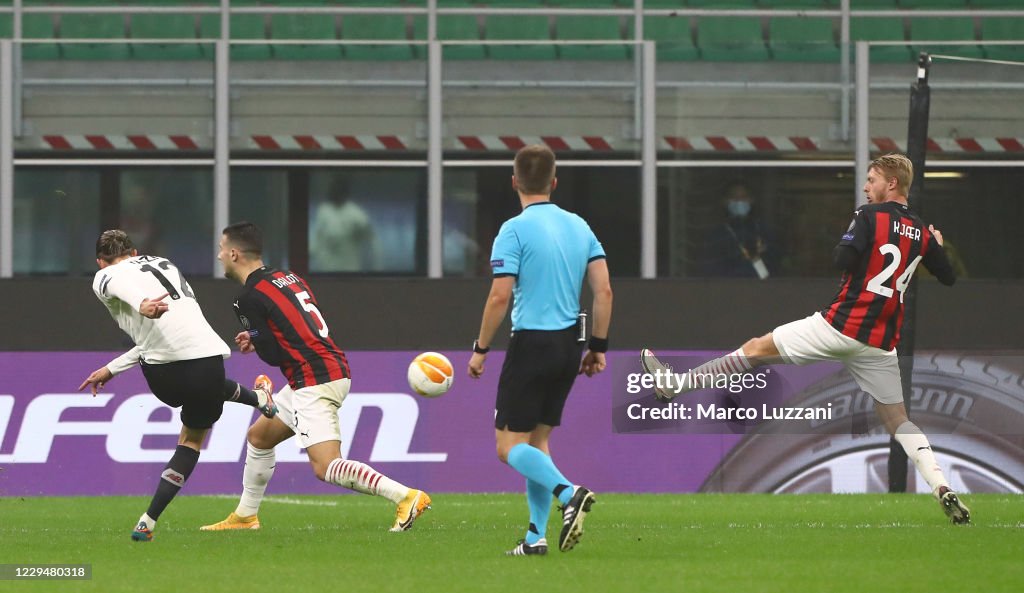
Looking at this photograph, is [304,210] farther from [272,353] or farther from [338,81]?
[272,353]

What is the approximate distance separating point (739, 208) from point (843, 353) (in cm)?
529

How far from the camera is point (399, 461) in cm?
1319

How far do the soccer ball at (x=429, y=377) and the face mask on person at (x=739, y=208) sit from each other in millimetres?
6291

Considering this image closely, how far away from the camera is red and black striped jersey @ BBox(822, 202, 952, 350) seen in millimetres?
9039

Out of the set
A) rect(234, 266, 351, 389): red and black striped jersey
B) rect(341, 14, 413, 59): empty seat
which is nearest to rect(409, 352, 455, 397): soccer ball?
rect(234, 266, 351, 389): red and black striped jersey

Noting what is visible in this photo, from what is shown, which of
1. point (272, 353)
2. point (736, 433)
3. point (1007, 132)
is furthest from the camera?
point (1007, 132)

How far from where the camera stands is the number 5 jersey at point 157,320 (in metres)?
8.98

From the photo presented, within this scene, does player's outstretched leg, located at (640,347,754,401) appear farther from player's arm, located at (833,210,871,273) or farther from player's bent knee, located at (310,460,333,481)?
player's bent knee, located at (310,460,333,481)

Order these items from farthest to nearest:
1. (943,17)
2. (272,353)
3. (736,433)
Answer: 1. (943,17)
2. (736,433)
3. (272,353)

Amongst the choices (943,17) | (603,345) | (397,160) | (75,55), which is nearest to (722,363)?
(603,345)

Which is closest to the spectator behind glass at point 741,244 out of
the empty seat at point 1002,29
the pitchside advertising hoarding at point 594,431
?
the pitchside advertising hoarding at point 594,431

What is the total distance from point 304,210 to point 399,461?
8.85ft

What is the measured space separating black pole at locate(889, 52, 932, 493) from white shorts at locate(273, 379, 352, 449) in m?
5.54

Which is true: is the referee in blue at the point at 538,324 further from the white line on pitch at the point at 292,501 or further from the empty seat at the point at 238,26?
the empty seat at the point at 238,26
